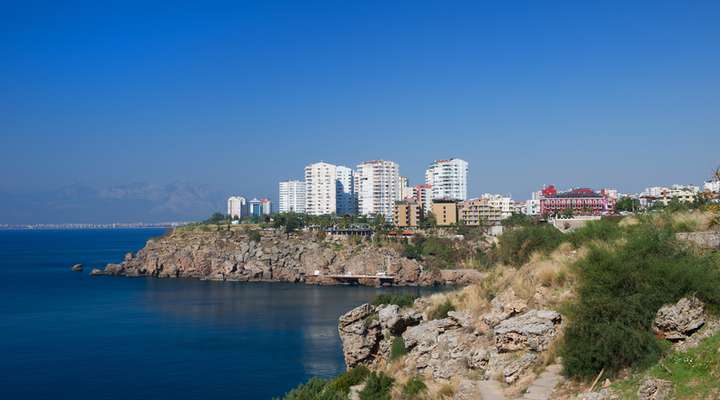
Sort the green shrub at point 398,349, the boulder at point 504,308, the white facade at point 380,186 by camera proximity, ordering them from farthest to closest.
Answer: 1. the white facade at point 380,186
2. the green shrub at point 398,349
3. the boulder at point 504,308

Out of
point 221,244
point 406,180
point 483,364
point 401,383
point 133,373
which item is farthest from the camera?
point 406,180

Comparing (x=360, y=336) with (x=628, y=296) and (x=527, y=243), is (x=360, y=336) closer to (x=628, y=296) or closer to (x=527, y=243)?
(x=527, y=243)

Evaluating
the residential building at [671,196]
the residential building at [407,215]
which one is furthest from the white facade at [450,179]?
the residential building at [671,196]

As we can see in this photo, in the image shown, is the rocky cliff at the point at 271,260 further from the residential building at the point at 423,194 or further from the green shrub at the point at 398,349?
the green shrub at the point at 398,349

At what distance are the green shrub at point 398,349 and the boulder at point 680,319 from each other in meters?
5.53

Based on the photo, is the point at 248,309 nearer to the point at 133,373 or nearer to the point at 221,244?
the point at 133,373

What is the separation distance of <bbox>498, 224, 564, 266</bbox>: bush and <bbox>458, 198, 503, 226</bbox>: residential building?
52.0 metres

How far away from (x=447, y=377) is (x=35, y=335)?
27.7m

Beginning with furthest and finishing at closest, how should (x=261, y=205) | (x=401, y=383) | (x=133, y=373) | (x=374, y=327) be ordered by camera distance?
(x=261, y=205)
(x=133, y=373)
(x=374, y=327)
(x=401, y=383)

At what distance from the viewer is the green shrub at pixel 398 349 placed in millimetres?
12742

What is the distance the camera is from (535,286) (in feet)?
36.2

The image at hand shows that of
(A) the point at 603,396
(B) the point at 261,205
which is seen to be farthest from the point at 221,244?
(B) the point at 261,205

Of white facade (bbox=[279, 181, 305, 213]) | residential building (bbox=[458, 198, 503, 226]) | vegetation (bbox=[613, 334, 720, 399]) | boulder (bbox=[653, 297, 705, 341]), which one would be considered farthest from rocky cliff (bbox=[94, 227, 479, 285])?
white facade (bbox=[279, 181, 305, 213])

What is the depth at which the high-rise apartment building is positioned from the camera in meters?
99.8
